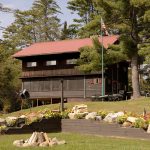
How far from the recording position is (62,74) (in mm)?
50625

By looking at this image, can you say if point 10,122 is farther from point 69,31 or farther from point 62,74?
point 69,31

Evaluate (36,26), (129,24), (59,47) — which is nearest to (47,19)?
→ (36,26)

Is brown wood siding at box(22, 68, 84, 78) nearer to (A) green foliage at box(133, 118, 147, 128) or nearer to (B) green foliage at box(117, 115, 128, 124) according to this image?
(B) green foliage at box(117, 115, 128, 124)

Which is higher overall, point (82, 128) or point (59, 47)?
point (59, 47)

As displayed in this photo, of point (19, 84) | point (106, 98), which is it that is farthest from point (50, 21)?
point (106, 98)

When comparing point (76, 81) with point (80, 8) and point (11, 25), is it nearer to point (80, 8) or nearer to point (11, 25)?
point (80, 8)

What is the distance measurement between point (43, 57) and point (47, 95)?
14.8ft

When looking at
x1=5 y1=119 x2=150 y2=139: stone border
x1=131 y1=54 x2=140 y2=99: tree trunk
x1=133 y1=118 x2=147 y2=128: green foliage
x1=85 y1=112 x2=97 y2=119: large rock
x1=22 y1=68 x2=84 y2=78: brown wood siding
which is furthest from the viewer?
x1=22 y1=68 x2=84 y2=78: brown wood siding

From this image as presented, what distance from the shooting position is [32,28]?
7300 cm

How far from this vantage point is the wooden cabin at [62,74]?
162 feet

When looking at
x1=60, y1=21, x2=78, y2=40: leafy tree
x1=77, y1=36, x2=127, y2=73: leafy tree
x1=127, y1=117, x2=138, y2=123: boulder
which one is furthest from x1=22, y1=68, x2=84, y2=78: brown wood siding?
x1=127, y1=117, x2=138, y2=123: boulder

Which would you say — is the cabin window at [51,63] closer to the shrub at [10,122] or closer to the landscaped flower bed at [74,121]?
the landscaped flower bed at [74,121]

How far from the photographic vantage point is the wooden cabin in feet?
162

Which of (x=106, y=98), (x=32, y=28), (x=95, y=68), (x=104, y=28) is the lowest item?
(x=106, y=98)
